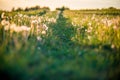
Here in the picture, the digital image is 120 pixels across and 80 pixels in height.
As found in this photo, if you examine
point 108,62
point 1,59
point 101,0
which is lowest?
point 108,62

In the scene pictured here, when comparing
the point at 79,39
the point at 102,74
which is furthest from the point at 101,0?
the point at 102,74

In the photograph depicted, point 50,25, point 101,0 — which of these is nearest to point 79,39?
point 50,25

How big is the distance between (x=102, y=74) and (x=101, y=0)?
3766 mm

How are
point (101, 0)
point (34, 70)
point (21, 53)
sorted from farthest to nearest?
point (101, 0) < point (21, 53) < point (34, 70)

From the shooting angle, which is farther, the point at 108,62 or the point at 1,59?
the point at 108,62

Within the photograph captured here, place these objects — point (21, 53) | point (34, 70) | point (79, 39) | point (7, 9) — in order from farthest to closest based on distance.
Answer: point (7, 9) < point (79, 39) < point (21, 53) < point (34, 70)

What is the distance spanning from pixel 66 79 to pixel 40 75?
246 millimetres

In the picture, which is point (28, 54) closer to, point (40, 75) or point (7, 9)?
point (40, 75)

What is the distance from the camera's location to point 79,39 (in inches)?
176

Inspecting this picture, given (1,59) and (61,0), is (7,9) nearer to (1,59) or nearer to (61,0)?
(61,0)

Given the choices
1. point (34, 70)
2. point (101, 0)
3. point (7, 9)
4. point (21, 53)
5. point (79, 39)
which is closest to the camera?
point (34, 70)

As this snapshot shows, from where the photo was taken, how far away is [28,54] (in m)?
2.58

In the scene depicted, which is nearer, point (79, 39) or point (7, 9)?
point (79, 39)

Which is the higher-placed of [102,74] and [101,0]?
[101,0]
